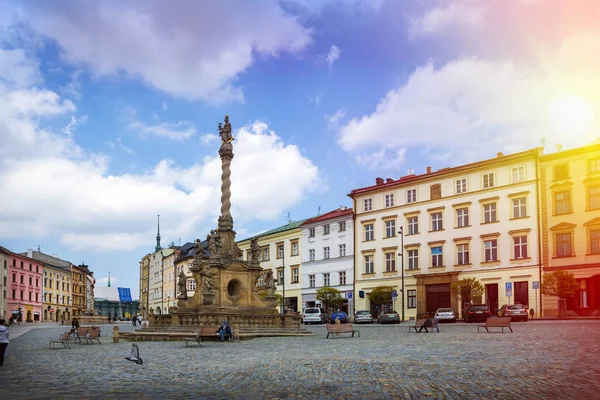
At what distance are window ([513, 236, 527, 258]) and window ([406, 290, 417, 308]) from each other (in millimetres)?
10170

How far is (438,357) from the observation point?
17359 mm

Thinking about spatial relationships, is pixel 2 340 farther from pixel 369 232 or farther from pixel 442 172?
pixel 369 232

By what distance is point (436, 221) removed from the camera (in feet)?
190

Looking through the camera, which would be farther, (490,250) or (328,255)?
(328,255)

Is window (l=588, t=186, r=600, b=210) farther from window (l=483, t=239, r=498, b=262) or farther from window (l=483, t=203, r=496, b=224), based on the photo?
window (l=483, t=239, r=498, b=262)

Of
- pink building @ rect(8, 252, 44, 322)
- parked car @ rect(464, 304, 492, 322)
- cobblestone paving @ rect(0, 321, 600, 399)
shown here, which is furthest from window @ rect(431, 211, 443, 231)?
pink building @ rect(8, 252, 44, 322)

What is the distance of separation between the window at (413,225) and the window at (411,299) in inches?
210

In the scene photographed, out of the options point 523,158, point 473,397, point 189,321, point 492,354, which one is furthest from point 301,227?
point 473,397

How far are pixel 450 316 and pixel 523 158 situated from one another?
48.8ft

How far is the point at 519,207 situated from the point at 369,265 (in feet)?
53.5

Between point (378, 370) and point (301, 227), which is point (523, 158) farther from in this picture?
point (378, 370)

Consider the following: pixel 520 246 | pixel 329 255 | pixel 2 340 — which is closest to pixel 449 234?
pixel 520 246

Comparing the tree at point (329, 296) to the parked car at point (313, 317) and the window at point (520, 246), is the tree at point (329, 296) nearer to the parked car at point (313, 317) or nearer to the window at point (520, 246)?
the parked car at point (313, 317)

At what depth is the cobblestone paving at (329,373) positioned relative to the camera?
1134 centimetres
